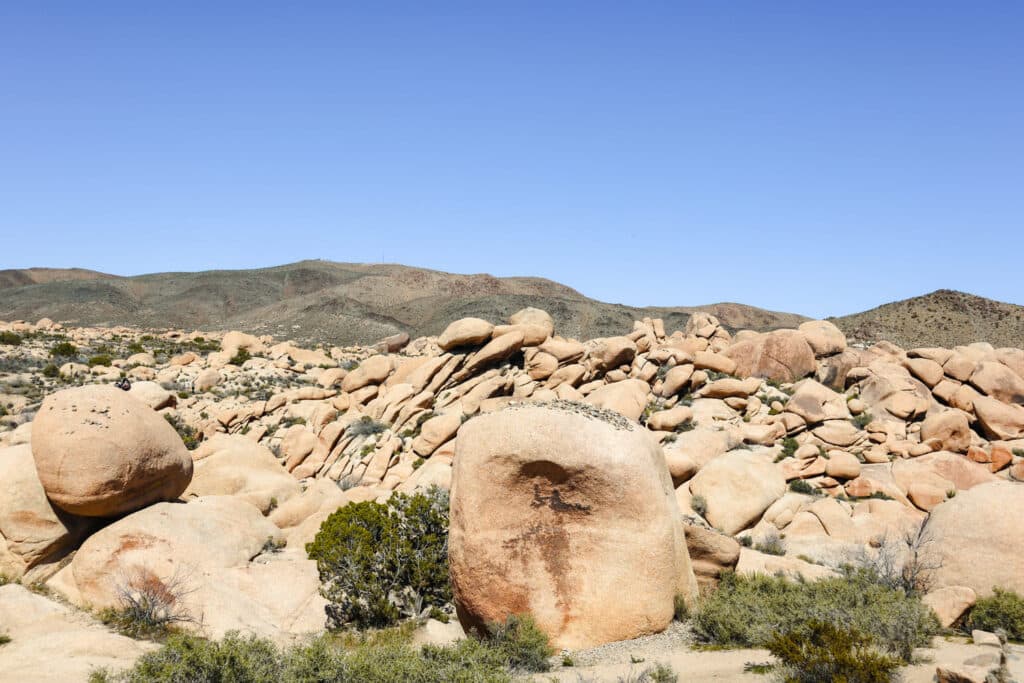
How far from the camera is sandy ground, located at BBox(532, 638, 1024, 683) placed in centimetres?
852

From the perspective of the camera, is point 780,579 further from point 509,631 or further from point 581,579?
point 509,631

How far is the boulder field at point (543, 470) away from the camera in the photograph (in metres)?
10.8

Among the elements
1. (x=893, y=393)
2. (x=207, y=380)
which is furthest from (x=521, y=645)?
(x=207, y=380)

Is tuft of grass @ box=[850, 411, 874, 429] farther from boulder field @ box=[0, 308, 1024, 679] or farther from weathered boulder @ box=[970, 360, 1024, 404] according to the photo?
weathered boulder @ box=[970, 360, 1024, 404]

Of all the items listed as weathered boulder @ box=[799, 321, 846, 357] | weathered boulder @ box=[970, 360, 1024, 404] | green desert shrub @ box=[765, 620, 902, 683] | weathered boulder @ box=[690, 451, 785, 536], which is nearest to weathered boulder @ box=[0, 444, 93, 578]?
green desert shrub @ box=[765, 620, 902, 683]

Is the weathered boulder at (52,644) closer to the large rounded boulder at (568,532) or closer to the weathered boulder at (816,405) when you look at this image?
the large rounded boulder at (568,532)

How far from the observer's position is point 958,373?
99.7ft

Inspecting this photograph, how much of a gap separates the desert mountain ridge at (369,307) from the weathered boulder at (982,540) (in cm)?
6391

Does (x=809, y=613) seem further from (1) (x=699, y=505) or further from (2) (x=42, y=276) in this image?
(2) (x=42, y=276)

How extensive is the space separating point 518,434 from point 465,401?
61.2ft

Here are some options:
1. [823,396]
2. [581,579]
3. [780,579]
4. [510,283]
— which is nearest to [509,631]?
[581,579]

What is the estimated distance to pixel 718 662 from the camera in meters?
9.41

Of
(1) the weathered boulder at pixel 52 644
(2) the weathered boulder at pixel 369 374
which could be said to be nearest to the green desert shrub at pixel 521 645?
(1) the weathered boulder at pixel 52 644

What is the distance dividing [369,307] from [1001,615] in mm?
106112
